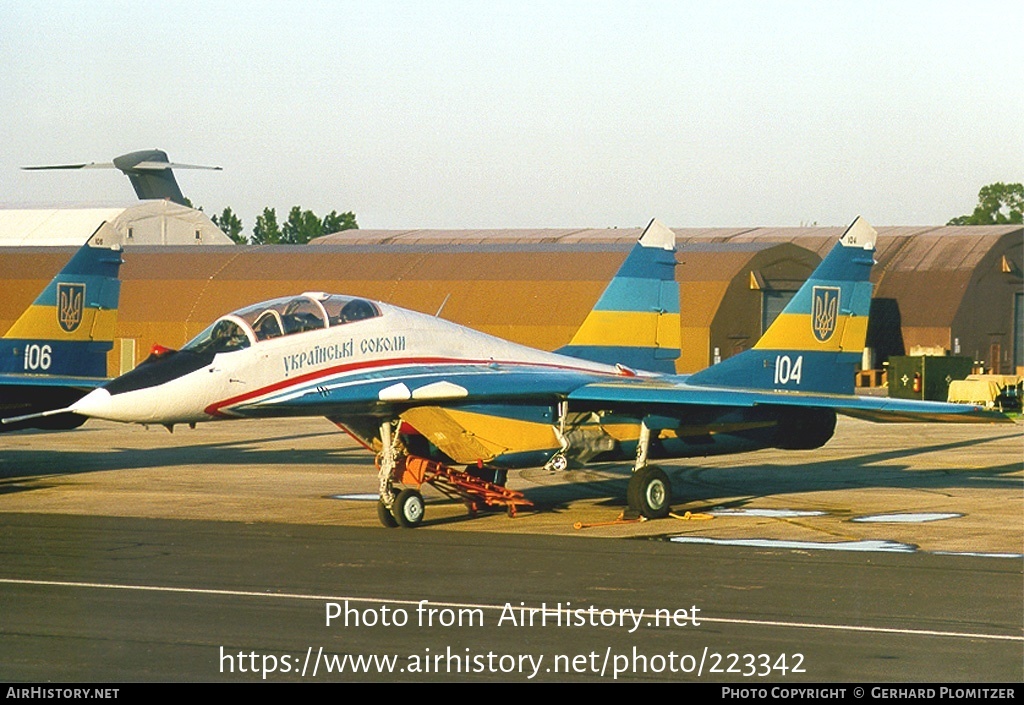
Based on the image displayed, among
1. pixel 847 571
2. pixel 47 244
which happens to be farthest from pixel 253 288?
pixel 847 571

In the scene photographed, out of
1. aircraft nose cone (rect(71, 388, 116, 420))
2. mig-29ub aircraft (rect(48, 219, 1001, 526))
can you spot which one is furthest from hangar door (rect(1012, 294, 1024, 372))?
aircraft nose cone (rect(71, 388, 116, 420))

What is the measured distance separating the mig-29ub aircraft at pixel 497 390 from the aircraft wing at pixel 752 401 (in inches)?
1.0

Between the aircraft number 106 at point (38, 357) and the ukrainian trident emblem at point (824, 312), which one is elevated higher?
the ukrainian trident emblem at point (824, 312)

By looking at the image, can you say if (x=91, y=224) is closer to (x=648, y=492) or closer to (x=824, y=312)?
(x=824, y=312)

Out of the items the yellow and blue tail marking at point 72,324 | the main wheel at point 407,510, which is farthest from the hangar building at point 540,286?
the main wheel at point 407,510

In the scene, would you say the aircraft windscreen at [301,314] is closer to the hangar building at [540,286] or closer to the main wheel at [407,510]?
the main wheel at [407,510]

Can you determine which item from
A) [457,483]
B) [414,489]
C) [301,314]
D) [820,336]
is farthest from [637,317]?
[301,314]

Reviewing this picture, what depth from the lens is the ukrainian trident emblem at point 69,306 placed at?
A: 80.1 ft

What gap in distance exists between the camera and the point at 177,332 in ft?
175

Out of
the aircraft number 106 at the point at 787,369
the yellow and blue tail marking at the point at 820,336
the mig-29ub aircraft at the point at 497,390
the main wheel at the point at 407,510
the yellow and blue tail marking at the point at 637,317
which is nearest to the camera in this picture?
the mig-29ub aircraft at the point at 497,390

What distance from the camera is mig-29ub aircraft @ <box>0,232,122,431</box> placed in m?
23.1

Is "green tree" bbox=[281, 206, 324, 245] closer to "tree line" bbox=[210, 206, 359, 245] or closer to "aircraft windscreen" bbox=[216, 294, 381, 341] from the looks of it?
"tree line" bbox=[210, 206, 359, 245]

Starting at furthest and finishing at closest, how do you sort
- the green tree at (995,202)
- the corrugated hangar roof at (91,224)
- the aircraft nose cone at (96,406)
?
1. the green tree at (995,202)
2. the corrugated hangar roof at (91,224)
3. the aircraft nose cone at (96,406)

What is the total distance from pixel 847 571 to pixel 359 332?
675cm
